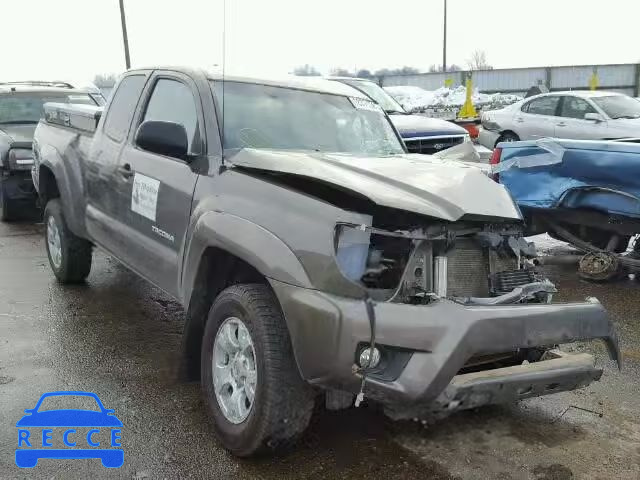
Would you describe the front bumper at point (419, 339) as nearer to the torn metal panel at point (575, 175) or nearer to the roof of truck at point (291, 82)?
the roof of truck at point (291, 82)

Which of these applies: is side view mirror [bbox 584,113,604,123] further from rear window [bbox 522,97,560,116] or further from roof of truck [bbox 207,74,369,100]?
roof of truck [bbox 207,74,369,100]

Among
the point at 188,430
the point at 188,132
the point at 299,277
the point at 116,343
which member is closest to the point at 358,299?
the point at 299,277

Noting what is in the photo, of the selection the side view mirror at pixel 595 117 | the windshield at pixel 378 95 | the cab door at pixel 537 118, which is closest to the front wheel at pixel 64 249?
the windshield at pixel 378 95

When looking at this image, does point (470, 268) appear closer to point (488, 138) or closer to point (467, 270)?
point (467, 270)

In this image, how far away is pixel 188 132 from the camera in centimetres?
402

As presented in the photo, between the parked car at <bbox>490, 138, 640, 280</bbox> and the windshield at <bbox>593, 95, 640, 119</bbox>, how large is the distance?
6884 mm

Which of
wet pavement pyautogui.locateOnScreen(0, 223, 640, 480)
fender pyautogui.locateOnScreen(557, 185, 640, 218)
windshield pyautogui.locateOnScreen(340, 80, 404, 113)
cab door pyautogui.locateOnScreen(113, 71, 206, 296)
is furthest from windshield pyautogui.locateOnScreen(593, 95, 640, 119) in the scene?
cab door pyautogui.locateOnScreen(113, 71, 206, 296)

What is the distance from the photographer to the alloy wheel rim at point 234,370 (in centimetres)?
309

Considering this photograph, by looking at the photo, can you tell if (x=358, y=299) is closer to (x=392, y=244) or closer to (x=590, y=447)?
(x=392, y=244)

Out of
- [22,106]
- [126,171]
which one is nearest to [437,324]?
[126,171]

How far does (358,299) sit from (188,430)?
144 cm

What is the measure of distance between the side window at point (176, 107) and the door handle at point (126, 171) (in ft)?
1.27

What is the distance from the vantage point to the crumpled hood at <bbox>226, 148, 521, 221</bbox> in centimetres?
284

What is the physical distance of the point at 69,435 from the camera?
3.45 m
